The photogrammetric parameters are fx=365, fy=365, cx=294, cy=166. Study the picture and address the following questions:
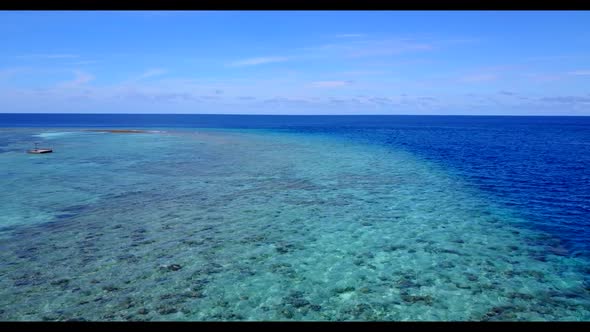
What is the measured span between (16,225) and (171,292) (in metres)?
11.9

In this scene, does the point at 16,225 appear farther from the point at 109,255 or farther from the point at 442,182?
the point at 442,182

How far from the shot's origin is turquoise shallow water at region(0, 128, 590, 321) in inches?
430

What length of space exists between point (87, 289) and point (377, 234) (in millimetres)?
11798

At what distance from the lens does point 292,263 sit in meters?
13.9

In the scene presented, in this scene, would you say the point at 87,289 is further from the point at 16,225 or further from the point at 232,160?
the point at 232,160

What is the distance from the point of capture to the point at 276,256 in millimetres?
14531

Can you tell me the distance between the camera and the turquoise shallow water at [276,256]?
10914 mm

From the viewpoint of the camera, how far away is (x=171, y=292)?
A: 11758mm

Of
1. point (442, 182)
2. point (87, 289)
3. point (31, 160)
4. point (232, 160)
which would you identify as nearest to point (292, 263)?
point (87, 289)
